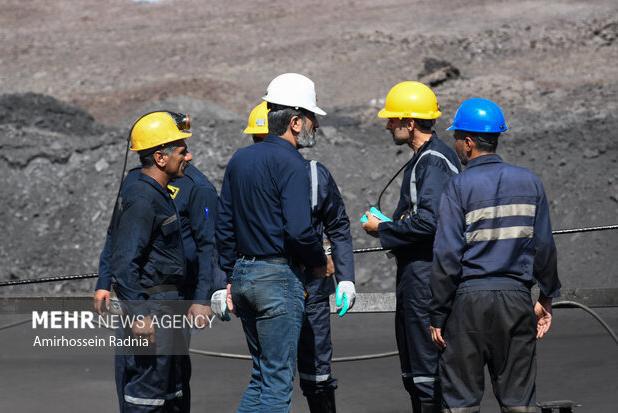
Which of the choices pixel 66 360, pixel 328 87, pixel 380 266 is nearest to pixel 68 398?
pixel 66 360

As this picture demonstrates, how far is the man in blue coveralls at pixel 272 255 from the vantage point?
5.61 meters

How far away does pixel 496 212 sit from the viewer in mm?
5441

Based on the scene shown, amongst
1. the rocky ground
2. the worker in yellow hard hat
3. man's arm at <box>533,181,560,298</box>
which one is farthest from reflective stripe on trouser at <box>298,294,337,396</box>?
the rocky ground

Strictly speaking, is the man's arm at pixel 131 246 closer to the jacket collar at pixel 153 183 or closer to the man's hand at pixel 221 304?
the jacket collar at pixel 153 183

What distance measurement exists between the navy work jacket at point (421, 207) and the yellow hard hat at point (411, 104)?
0.99 feet

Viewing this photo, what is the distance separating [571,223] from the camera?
1778cm

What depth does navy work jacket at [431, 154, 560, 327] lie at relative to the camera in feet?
17.8

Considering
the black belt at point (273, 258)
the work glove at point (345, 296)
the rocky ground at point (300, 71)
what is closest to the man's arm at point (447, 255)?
the work glove at point (345, 296)

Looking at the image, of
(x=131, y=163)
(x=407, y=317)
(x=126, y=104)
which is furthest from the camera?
(x=126, y=104)

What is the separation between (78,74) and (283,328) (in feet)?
115

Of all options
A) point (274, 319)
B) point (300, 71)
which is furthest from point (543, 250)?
point (300, 71)

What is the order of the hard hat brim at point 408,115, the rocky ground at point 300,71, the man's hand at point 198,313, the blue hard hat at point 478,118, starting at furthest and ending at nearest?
1. the rocky ground at point 300,71
2. the hard hat brim at point 408,115
3. the man's hand at point 198,313
4. the blue hard hat at point 478,118

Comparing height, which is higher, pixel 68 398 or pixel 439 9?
pixel 439 9

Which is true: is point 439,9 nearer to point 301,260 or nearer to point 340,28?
point 340,28
